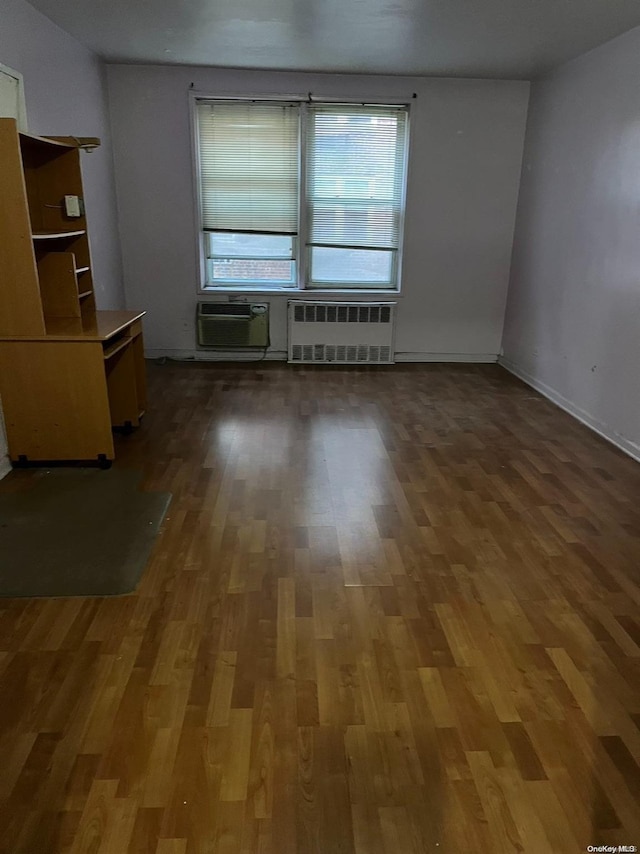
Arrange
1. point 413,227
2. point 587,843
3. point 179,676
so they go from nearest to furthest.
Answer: point 587,843 < point 179,676 < point 413,227

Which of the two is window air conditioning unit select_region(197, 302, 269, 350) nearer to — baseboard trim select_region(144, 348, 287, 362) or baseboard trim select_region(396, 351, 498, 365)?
baseboard trim select_region(144, 348, 287, 362)

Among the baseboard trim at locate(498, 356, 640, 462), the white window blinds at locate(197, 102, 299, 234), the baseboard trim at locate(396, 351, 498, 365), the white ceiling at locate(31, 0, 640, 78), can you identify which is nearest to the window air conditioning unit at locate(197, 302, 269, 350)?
the white window blinds at locate(197, 102, 299, 234)

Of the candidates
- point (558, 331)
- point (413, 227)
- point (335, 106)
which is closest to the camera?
point (558, 331)

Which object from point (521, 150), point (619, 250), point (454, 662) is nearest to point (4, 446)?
point (454, 662)

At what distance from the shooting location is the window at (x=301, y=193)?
5.75 meters

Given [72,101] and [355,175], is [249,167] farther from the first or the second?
[72,101]

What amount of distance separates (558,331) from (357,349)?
2.00 meters

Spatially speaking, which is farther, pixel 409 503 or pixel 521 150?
pixel 521 150

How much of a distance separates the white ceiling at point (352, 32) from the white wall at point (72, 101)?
6.1 inches

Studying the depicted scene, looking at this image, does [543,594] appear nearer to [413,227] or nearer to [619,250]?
[619,250]

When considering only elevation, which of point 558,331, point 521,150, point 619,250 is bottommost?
point 558,331

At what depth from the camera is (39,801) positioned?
1.63 metres

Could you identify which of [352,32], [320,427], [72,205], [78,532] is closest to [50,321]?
[72,205]

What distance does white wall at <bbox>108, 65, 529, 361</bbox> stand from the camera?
5.59 m
